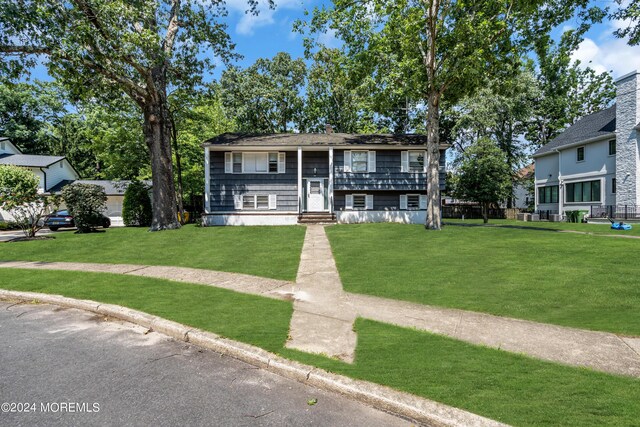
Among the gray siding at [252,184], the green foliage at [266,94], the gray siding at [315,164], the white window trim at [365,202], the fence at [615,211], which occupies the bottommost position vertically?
the fence at [615,211]

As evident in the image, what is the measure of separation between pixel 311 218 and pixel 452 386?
1993 centimetres

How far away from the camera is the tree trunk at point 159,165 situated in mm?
19645

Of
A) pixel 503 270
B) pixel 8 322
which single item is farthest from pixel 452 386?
pixel 8 322

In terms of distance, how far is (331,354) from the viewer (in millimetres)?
4668

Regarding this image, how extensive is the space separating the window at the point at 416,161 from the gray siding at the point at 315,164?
6019 millimetres

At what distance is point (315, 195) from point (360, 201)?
341 cm

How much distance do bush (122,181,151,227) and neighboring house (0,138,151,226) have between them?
14.2 metres

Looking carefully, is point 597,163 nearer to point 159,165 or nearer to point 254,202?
point 254,202

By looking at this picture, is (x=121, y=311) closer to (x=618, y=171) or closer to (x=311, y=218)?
Result: (x=311, y=218)

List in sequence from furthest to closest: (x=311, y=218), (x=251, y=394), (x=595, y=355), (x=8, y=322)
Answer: (x=311, y=218) < (x=8, y=322) < (x=595, y=355) < (x=251, y=394)

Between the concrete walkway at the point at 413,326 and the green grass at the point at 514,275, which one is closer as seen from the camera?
the concrete walkway at the point at 413,326

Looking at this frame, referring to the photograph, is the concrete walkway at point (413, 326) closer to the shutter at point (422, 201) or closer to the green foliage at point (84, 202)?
the green foliage at point (84, 202)

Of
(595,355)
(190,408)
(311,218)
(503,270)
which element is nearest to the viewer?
(190,408)

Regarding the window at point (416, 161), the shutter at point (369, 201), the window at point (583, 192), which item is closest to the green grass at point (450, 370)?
the shutter at point (369, 201)
